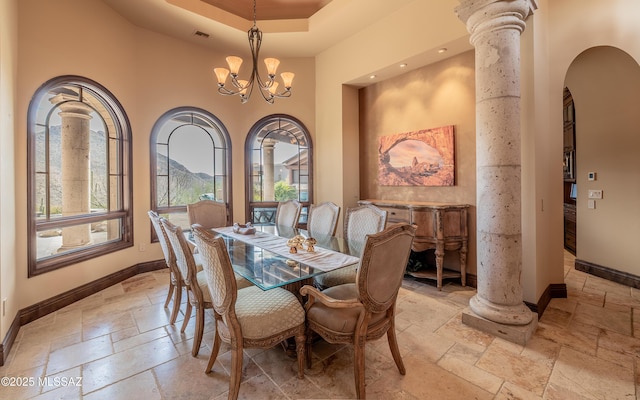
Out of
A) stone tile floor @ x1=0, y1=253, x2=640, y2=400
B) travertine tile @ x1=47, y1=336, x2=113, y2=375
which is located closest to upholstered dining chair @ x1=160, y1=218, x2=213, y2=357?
stone tile floor @ x1=0, y1=253, x2=640, y2=400

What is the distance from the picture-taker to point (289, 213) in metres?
3.93

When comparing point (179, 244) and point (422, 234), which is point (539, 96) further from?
point (179, 244)

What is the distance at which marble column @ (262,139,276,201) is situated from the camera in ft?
17.0

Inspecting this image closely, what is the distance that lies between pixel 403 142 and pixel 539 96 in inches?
68.6

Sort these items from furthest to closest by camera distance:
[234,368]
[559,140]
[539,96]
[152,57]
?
[152,57] < [559,140] < [539,96] < [234,368]

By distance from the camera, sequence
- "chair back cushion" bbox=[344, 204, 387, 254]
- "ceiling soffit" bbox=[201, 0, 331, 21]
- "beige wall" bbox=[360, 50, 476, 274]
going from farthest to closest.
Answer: "ceiling soffit" bbox=[201, 0, 331, 21] → "beige wall" bbox=[360, 50, 476, 274] → "chair back cushion" bbox=[344, 204, 387, 254]

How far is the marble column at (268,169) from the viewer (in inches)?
204

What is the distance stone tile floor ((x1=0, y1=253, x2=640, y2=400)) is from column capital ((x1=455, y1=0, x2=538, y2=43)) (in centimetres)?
267

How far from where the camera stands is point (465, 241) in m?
3.47

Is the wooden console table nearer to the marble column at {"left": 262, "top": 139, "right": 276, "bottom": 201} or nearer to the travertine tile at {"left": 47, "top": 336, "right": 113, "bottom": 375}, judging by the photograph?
the marble column at {"left": 262, "top": 139, "right": 276, "bottom": 201}

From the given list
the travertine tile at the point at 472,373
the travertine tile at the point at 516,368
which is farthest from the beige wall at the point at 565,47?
the travertine tile at the point at 472,373

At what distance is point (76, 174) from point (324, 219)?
320 cm

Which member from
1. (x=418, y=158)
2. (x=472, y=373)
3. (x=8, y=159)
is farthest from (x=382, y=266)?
(x=8, y=159)

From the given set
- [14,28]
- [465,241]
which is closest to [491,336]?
[465,241]
